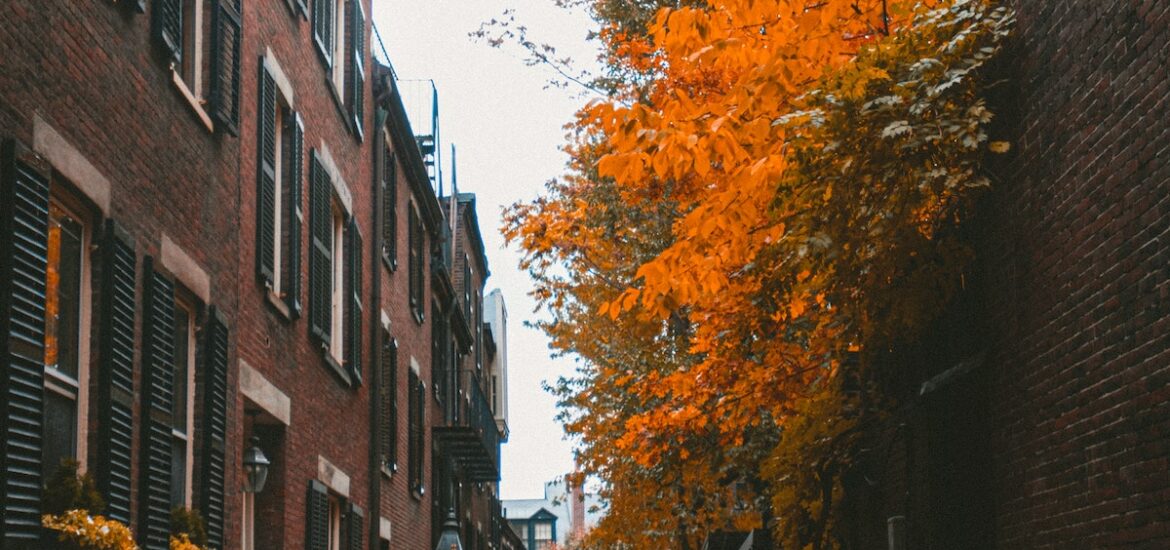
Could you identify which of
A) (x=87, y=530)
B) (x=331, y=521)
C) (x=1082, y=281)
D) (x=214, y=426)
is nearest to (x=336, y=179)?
(x=331, y=521)

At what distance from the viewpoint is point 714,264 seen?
9.80 m

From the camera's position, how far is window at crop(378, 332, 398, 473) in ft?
70.2

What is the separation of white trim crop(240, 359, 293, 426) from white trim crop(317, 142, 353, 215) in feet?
10.5

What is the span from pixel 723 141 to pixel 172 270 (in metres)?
4.19

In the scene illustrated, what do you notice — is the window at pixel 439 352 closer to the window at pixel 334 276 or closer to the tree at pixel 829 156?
the window at pixel 334 276

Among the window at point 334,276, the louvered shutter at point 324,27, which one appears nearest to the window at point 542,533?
the window at point 334,276

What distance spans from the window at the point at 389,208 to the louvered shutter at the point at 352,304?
2968 mm

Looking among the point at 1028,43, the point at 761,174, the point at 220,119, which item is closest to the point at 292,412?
the point at 220,119

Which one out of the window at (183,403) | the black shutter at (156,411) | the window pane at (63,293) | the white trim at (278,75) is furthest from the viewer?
the white trim at (278,75)

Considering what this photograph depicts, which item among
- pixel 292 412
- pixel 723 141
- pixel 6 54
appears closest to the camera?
pixel 6 54

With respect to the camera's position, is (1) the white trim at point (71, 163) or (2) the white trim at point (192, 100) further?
(2) the white trim at point (192, 100)

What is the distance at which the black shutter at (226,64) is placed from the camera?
11.6 m

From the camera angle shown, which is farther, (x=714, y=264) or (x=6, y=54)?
(x=714, y=264)

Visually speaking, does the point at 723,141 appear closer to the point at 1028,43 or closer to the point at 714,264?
the point at 714,264
